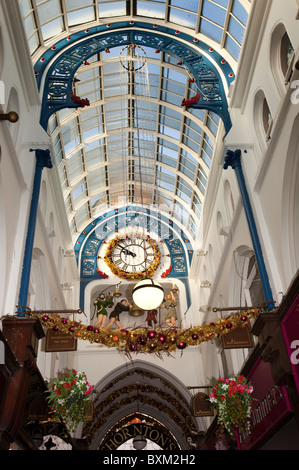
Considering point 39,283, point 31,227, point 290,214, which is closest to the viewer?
point 290,214

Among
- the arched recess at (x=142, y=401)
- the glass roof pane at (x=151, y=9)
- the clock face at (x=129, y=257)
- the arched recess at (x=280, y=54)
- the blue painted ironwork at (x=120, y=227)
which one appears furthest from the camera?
the clock face at (x=129, y=257)

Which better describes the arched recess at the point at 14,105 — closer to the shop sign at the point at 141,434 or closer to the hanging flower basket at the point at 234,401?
the hanging flower basket at the point at 234,401

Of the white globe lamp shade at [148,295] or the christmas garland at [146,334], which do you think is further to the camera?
the christmas garland at [146,334]

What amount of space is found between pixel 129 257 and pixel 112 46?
1029 centimetres

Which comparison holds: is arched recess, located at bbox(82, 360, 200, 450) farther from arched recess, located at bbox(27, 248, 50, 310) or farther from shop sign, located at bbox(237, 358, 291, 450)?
shop sign, located at bbox(237, 358, 291, 450)

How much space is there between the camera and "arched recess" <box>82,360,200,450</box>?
57.9 ft

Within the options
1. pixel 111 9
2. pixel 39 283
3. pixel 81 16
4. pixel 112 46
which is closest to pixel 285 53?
pixel 112 46

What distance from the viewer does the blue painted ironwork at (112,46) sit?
12.0 meters

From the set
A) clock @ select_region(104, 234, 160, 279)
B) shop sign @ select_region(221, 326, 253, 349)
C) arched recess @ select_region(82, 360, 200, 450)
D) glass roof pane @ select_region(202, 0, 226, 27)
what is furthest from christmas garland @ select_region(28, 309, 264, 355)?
clock @ select_region(104, 234, 160, 279)

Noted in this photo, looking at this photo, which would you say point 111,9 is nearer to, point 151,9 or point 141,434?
point 151,9

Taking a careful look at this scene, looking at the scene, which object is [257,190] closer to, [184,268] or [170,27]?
[170,27]

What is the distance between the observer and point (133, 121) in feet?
60.2

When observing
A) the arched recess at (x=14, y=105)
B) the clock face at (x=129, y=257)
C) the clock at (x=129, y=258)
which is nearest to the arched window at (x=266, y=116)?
the arched recess at (x=14, y=105)

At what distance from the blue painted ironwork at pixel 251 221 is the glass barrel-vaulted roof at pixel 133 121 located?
3.26 meters
